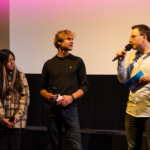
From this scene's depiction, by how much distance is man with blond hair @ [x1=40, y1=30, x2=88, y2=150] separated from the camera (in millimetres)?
2363

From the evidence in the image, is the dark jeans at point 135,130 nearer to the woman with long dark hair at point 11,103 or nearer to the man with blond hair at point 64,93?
the man with blond hair at point 64,93

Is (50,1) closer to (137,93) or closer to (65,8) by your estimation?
(65,8)

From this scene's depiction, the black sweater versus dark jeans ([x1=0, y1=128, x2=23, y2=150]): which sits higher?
the black sweater

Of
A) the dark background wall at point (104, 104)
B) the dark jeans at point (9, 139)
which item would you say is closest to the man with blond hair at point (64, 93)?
the dark jeans at point (9, 139)

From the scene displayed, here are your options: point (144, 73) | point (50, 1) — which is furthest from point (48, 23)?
point (144, 73)

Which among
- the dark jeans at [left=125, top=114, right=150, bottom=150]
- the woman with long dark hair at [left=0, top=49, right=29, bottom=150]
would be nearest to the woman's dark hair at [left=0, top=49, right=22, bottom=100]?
the woman with long dark hair at [left=0, top=49, right=29, bottom=150]

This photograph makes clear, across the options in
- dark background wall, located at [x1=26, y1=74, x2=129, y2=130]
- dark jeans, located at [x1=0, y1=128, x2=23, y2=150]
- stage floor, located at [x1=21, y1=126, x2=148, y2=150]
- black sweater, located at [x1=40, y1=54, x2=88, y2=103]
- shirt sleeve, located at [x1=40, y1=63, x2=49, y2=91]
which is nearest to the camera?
dark jeans, located at [x1=0, y1=128, x2=23, y2=150]

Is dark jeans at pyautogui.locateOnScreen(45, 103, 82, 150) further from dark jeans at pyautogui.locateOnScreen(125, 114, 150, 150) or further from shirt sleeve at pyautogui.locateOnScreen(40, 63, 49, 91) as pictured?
dark jeans at pyautogui.locateOnScreen(125, 114, 150, 150)

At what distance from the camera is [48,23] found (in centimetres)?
359

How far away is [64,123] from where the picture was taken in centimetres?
Answer: 242

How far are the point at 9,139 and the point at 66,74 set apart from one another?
0.84m

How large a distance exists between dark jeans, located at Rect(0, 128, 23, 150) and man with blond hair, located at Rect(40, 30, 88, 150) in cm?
34

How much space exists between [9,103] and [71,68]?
0.71 m

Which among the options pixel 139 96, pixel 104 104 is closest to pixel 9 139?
pixel 139 96
